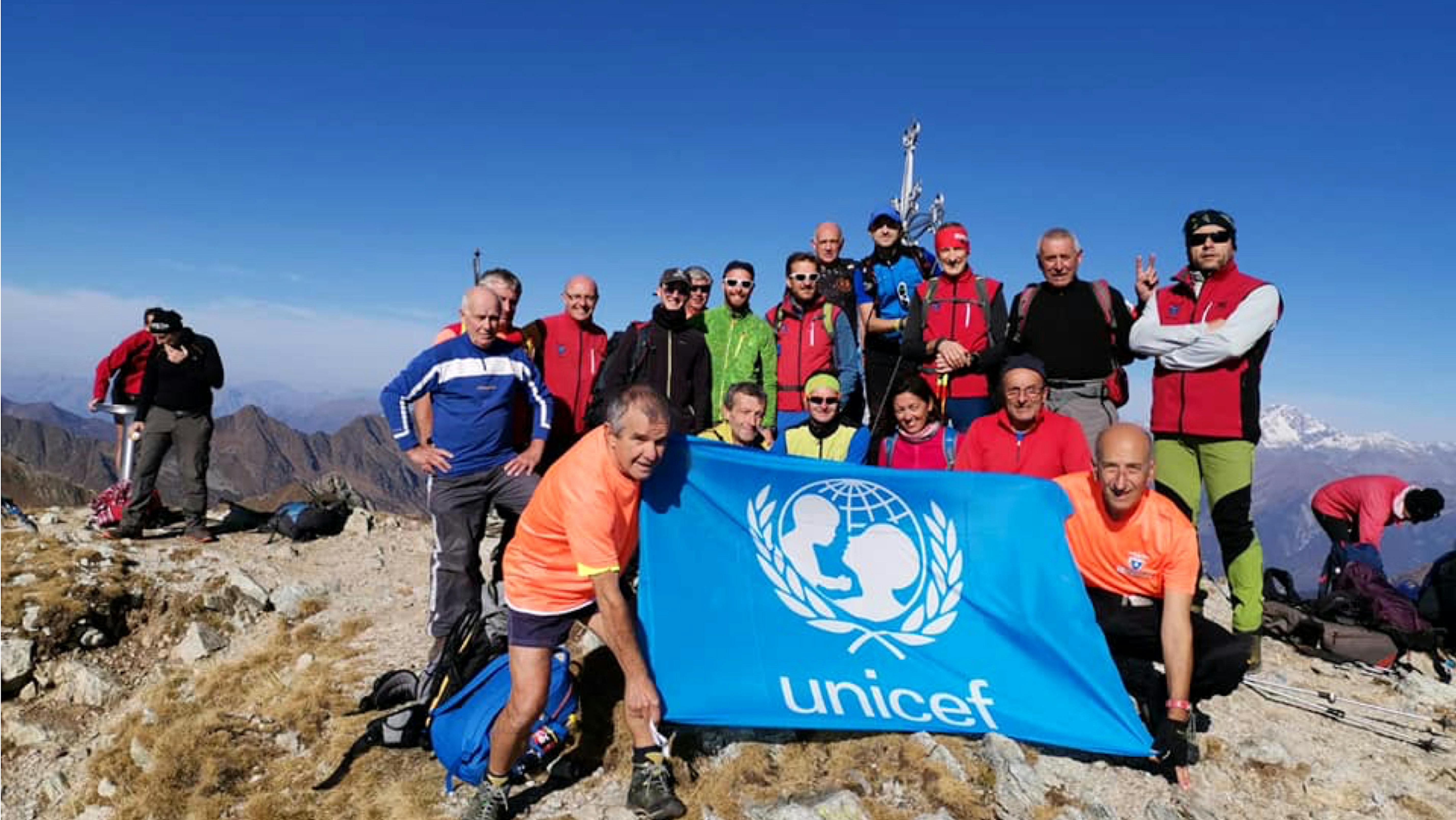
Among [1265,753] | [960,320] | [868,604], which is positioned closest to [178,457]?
[868,604]

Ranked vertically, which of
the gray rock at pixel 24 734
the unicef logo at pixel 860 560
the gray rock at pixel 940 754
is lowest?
the gray rock at pixel 24 734

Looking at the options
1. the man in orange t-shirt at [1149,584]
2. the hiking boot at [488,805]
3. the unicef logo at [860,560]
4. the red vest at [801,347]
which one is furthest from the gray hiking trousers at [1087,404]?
the hiking boot at [488,805]

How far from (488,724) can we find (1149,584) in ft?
17.3

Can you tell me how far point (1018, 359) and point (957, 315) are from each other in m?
1.31

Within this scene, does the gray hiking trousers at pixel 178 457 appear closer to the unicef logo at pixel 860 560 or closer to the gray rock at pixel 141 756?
the gray rock at pixel 141 756

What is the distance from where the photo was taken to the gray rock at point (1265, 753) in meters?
6.03

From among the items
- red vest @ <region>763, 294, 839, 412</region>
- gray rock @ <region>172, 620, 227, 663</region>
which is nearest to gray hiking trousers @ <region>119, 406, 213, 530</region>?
gray rock @ <region>172, 620, 227, 663</region>

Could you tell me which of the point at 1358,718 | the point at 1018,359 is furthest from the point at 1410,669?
the point at 1018,359

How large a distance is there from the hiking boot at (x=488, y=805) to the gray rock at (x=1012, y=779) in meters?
3.47

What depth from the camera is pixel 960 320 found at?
26.4ft

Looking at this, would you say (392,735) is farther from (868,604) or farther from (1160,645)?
(1160,645)

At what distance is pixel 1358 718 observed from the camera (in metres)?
7.07

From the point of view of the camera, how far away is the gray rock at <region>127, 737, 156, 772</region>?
253 inches

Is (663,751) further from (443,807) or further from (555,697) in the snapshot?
(443,807)
